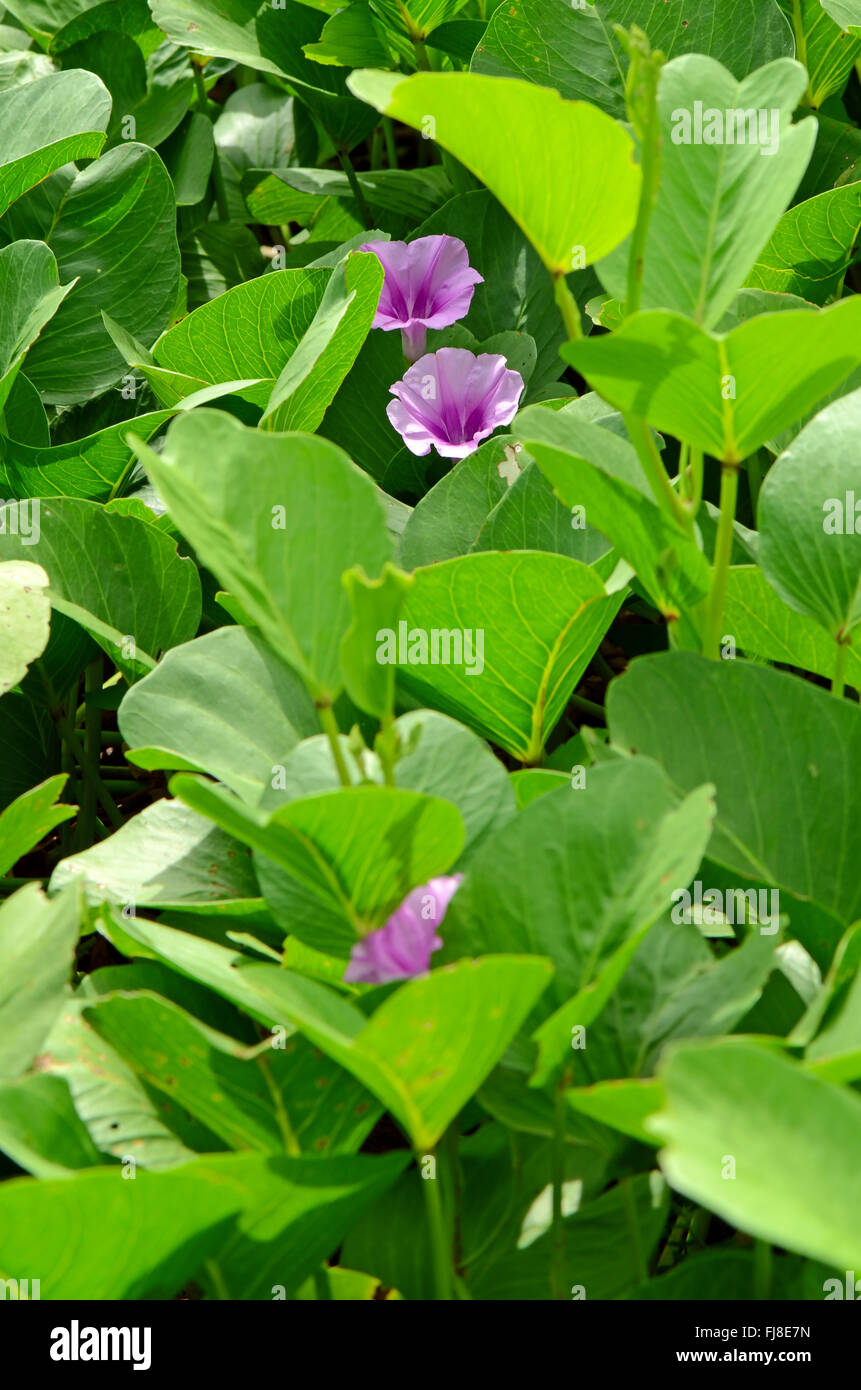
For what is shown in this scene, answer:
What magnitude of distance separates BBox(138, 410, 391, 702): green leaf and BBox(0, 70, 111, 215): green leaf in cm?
50

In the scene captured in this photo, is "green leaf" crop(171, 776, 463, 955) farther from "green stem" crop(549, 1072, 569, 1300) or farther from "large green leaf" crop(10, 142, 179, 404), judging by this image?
"large green leaf" crop(10, 142, 179, 404)

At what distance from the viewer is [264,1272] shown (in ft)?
1.65

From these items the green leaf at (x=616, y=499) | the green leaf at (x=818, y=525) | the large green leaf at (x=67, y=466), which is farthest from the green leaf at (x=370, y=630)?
the large green leaf at (x=67, y=466)

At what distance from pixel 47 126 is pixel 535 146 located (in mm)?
565

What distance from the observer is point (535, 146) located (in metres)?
0.51


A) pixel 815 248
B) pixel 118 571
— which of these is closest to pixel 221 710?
pixel 118 571

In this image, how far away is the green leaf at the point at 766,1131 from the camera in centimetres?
37

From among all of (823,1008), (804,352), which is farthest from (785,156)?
(823,1008)

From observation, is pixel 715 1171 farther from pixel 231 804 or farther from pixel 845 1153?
pixel 231 804

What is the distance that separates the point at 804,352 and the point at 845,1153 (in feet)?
0.92

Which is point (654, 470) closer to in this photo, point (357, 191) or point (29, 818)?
point (29, 818)

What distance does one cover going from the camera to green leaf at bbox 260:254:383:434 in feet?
2.51

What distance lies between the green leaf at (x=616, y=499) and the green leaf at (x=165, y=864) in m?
0.23

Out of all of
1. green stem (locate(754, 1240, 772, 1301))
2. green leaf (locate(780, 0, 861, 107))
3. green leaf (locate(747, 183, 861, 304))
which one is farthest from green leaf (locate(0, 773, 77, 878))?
green leaf (locate(780, 0, 861, 107))
